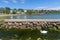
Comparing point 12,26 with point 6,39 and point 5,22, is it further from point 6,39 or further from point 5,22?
point 6,39

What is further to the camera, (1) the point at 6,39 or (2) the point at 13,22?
(2) the point at 13,22

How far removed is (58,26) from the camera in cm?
4584

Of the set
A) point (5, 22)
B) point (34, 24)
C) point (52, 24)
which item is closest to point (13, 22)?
point (5, 22)

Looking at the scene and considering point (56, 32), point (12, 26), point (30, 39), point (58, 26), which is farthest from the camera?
point (12, 26)

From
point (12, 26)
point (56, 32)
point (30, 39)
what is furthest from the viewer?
point (12, 26)

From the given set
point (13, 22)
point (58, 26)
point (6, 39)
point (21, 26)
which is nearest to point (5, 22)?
point (13, 22)

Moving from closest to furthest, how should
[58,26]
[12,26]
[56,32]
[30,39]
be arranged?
[30,39] < [56,32] < [58,26] < [12,26]

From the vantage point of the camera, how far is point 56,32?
40531 mm

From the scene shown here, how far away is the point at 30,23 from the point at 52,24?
5.40m

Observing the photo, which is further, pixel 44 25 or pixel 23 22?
pixel 23 22

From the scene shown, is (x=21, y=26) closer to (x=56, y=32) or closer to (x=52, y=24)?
(x=52, y=24)

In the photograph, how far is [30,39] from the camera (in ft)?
102

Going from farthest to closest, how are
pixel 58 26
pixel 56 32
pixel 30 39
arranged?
pixel 58 26, pixel 56 32, pixel 30 39

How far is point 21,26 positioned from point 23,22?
2411 millimetres
